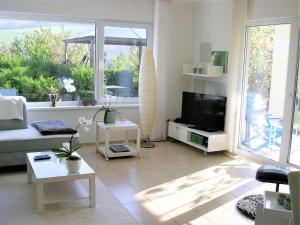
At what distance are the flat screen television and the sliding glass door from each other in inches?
14.2

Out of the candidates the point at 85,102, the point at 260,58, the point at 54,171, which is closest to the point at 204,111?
the point at 260,58

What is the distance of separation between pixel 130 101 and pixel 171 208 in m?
2.98

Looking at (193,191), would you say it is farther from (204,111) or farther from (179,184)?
(204,111)

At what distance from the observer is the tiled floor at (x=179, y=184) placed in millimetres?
3395

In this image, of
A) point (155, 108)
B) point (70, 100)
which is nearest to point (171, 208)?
point (155, 108)

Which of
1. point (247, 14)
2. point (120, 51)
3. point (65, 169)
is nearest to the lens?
point (65, 169)

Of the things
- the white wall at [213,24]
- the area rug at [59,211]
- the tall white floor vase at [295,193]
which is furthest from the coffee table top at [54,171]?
the white wall at [213,24]

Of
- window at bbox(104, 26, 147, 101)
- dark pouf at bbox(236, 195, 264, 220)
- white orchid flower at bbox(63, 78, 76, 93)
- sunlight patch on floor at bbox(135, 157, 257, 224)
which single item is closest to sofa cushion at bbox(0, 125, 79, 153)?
white orchid flower at bbox(63, 78, 76, 93)

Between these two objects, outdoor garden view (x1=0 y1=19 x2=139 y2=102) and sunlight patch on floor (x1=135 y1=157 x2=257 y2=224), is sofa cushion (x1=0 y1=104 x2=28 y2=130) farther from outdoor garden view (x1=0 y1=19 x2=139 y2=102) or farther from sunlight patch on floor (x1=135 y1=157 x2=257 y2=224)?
sunlight patch on floor (x1=135 y1=157 x2=257 y2=224)

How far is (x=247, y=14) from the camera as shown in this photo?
521 centimetres

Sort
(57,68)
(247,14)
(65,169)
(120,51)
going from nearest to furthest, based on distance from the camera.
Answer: (65,169) → (247,14) → (57,68) → (120,51)

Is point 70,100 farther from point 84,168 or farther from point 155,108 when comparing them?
point 84,168

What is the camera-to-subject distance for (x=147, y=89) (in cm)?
572

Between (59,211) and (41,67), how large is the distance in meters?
2.86
